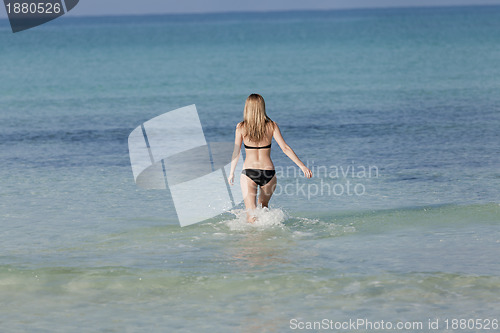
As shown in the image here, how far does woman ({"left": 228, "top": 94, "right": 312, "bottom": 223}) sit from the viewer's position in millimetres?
9477

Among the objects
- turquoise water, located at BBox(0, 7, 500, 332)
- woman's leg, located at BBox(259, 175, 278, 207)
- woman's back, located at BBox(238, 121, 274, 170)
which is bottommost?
turquoise water, located at BBox(0, 7, 500, 332)

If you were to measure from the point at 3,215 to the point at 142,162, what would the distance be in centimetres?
435

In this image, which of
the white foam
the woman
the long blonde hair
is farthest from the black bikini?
the white foam

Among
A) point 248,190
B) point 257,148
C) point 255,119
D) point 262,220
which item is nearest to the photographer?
point 255,119

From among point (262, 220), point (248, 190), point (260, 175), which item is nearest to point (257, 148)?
point (260, 175)

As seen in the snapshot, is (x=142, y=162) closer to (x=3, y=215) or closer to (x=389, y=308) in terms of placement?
(x=3, y=215)

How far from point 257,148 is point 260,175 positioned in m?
0.34

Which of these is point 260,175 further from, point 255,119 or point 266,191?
point 255,119

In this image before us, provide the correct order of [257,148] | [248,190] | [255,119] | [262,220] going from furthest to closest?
1. [262,220]
2. [248,190]
3. [257,148]
4. [255,119]

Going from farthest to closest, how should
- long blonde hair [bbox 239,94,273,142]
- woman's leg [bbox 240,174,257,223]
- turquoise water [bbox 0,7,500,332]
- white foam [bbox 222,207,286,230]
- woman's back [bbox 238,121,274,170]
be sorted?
white foam [bbox 222,207,286,230] → woman's leg [bbox 240,174,257,223] → woman's back [bbox 238,121,274,170] → long blonde hair [bbox 239,94,273,142] → turquoise water [bbox 0,7,500,332]

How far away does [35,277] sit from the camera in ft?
27.4

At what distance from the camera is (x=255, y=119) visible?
9.46 metres

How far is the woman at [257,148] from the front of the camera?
948 centimetres

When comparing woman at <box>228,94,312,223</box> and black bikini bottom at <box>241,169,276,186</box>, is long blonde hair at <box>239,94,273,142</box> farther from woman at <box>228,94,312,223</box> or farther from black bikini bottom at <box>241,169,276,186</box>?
black bikini bottom at <box>241,169,276,186</box>
